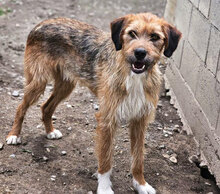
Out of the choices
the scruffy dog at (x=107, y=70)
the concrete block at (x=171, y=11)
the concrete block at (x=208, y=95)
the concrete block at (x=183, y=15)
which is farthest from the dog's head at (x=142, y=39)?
the concrete block at (x=171, y=11)

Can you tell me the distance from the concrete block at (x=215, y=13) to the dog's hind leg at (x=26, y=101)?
235cm

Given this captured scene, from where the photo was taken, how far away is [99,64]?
5.05m

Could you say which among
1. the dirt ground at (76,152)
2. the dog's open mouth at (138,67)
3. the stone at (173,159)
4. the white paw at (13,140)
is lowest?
the stone at (173,159)

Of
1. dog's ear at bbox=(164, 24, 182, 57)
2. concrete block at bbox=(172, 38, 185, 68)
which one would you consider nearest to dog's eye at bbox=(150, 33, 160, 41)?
dog's ear at bbox=(164, 24, 182, 57)

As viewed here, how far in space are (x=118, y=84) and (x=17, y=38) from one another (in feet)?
16.7

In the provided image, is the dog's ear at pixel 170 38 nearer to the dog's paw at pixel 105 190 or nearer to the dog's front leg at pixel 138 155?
the dog's front leg at pixel 138 155

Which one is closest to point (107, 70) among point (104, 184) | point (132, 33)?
point (132, 33)

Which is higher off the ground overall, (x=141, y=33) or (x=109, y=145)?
(x=141, y=33)

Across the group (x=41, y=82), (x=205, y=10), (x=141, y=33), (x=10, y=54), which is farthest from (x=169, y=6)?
(x=141, y=33)

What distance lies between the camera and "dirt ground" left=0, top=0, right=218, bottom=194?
202 inches

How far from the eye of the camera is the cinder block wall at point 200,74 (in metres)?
5.48

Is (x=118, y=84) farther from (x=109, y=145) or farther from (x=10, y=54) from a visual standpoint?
(x=10, y=54)

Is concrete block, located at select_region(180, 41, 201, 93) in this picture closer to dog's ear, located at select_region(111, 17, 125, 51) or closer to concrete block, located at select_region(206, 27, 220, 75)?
concrete block, located at select_region(206, 27, 220, 75)

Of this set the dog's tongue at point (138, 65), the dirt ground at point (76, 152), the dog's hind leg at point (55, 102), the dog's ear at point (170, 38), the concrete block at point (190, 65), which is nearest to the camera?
the dog's tongue at point (138, 65)
